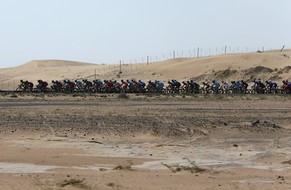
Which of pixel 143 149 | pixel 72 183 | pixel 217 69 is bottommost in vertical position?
pixel 143 149

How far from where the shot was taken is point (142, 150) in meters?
17.9

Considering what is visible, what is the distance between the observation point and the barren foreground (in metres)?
12.9

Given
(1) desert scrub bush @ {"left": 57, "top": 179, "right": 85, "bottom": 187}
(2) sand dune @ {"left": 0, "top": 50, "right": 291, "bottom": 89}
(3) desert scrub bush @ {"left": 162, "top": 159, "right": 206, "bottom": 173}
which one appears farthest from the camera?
(2) sand dune @ {"left": 0, "top": 50, "right": 291, "bottom": 89}

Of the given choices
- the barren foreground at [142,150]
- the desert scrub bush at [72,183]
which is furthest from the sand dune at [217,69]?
the desert scrub bush at [72,183]

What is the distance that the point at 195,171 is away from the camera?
14086mm

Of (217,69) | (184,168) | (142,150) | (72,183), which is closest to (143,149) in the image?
(142,150)

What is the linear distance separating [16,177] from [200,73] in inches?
2983

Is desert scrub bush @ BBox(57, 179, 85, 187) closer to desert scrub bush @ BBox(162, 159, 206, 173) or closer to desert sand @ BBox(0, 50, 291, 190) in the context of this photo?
desert sand @ BBox(0, 50, 291, 190)

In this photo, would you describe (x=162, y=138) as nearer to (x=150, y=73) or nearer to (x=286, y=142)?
(x=286, y=142)

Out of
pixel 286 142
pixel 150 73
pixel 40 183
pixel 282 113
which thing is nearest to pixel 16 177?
pixel 40 183

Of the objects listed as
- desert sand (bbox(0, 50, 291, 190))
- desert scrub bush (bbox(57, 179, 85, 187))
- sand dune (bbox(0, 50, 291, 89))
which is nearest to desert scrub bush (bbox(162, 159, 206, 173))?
desert sand (bbox(0, 50, 291, 190))

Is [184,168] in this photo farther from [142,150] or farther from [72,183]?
[142,150]

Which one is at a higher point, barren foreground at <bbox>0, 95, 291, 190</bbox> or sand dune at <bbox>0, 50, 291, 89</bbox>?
sand dune at <bbox>0, 50, 291, 89</bbox>

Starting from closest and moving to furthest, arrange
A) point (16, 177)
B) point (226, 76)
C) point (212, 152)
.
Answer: point (16, 177) → point (212, 152) → point (226, 76)
